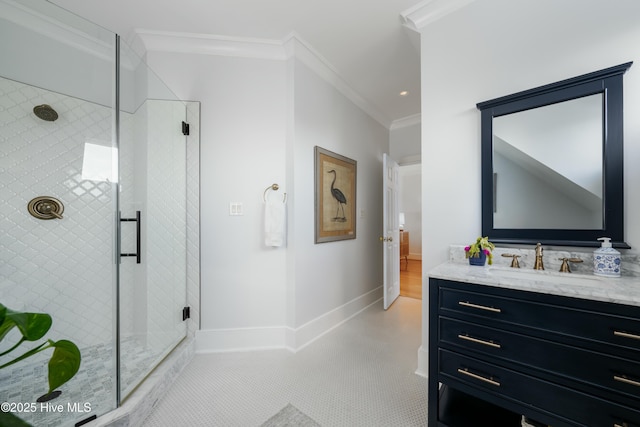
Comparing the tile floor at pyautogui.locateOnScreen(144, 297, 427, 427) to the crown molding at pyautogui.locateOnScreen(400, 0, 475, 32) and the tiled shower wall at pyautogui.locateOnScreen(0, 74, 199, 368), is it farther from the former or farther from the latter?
the crown molding at pyautogui.locateOnScreen(400, 0, 475, 32)

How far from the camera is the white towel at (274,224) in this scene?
7.46 feet

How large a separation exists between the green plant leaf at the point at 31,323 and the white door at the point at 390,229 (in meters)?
2.99

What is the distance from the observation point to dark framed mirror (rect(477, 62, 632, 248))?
1.32 m

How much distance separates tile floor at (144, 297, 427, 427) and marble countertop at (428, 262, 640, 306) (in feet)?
3.00

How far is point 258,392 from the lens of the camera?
173 centimetres

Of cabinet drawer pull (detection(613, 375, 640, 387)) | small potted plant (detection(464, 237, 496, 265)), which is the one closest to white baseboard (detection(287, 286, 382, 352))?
small potted plant (detection(464, 237, 496, 265))

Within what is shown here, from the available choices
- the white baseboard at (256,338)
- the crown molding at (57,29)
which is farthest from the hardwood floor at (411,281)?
the crown molding at (57,29)

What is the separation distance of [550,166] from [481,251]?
641 millimetres

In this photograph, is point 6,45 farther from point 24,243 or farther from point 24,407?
point 24,407

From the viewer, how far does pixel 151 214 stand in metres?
2.09

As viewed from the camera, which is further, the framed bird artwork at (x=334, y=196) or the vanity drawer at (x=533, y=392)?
the framed bird artwork at (x=334, y=196)

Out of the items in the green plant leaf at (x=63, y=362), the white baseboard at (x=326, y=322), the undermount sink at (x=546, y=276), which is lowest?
the white baseboard at (x=326, y=322)

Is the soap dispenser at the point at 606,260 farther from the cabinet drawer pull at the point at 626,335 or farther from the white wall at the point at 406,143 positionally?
the white wall at the point at 406,143

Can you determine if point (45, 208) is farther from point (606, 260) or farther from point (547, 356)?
point (606, 260)
